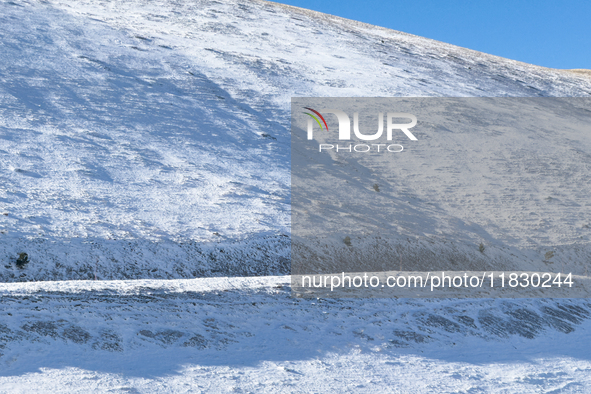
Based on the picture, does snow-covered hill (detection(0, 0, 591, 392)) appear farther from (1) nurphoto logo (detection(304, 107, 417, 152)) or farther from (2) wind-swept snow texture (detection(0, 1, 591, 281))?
(1) nurphoto logo (detection(304, 107, 417, 152))

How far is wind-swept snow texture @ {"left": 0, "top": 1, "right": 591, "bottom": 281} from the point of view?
10609 millimetres

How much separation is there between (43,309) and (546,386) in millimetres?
5558

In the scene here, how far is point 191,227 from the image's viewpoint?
11.4 metres

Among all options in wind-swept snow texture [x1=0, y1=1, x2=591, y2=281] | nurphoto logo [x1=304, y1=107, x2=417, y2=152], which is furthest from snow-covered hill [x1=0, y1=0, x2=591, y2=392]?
nurphoto logo [x1=304, y1=107, x2=417, y2=152]

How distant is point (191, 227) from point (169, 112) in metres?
7.10

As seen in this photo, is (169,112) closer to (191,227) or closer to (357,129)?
(357,129)

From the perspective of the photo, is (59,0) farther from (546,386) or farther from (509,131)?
(546,386)

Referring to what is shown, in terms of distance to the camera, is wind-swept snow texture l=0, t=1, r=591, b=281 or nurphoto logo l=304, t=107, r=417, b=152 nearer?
wind-swept snow texture l=0, t=1, r=591, b=281

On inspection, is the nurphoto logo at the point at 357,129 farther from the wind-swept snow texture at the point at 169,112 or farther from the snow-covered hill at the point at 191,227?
the wind-swept snow texture at the point at 169,112

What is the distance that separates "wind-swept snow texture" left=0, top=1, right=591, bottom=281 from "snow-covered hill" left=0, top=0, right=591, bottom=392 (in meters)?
0.06

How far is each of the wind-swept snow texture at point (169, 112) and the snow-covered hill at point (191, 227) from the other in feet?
0.21

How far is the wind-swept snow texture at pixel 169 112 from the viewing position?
10609mm

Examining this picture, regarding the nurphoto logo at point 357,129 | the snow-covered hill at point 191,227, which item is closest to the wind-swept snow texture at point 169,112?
the snow-covered hill at point 191,227

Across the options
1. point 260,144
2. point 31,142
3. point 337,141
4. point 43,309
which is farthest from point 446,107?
point 43,309
